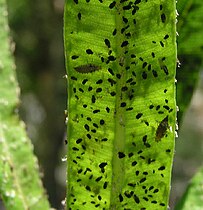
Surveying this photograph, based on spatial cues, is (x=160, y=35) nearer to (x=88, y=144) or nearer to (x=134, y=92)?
(x=134, y=92)

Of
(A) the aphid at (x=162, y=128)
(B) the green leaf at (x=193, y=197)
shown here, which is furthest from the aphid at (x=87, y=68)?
(B) the green leaf at (x=193, y=197)

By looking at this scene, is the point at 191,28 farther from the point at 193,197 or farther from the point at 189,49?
the point at 193,197

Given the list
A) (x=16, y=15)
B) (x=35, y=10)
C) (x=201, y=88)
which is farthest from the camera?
(x=201, y=88)

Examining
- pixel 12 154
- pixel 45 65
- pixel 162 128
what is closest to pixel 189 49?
pixel 162 128

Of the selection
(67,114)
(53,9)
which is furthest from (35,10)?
(67,114)

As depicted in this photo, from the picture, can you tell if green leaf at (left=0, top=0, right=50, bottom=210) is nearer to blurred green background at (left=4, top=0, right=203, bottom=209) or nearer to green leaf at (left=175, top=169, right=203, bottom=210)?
green leaf at (left=175, top=169, right=203, bottom=210)

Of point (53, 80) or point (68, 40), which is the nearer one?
point (68, 40)

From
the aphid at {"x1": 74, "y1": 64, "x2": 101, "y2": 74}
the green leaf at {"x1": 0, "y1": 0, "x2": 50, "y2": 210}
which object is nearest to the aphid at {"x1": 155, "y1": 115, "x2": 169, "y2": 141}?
the aphid at {"x1": 74, "y1": 64, "x2": 101, "y2": 74}
